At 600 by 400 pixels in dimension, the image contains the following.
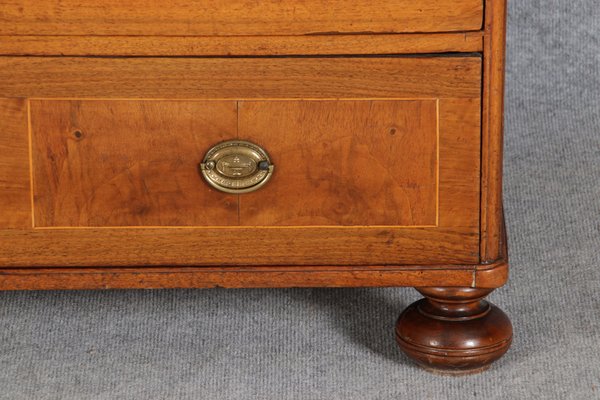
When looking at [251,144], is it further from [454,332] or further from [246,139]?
[454,332]

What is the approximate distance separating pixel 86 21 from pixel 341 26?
251 mm

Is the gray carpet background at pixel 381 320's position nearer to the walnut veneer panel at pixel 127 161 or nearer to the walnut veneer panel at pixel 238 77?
the walnut veneer panel at pixel 127 161

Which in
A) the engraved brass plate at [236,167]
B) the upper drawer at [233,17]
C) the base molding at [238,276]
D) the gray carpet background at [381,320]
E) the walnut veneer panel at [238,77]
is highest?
the upper drawer at [233,17]

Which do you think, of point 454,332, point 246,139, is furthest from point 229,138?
point 454,332

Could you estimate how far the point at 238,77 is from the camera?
47.6 inches

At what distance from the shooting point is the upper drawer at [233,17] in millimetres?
1183

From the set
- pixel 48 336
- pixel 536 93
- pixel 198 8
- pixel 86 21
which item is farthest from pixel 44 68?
pixel 536 93

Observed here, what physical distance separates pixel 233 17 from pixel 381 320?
1.55 ft

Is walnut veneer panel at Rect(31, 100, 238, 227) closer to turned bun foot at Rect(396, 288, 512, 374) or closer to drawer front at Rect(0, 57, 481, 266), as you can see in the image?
drawer front at Rect(0, 57, 481, 266)

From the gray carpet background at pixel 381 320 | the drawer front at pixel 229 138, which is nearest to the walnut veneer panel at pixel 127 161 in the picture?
the drawer front at pixel 229 138

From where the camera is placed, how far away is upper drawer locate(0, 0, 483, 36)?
46.6 inches

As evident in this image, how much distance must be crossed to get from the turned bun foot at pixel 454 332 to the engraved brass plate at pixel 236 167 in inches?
8.7

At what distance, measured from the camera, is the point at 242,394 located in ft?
4.32

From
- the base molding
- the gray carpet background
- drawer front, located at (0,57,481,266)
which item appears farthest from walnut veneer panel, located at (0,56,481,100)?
the gray carpet background
